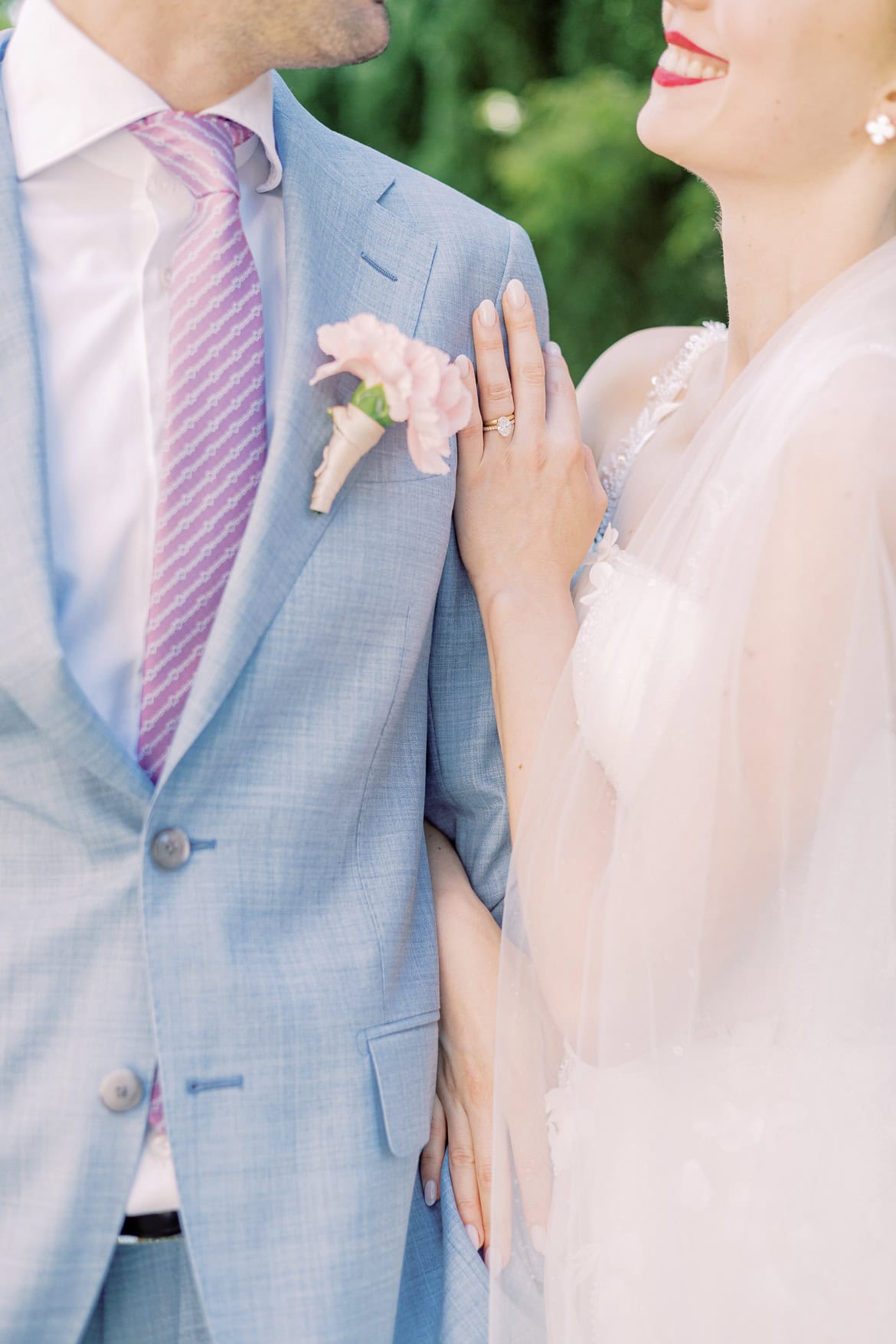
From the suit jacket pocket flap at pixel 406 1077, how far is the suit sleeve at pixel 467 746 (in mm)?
277

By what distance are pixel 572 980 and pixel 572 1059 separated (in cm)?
14

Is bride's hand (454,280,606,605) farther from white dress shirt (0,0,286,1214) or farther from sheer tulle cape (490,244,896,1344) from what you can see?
white dress shirt (0,0,286,1214)

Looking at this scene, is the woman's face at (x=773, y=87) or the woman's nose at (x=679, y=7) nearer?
the woman's face at (x=773, y=87)

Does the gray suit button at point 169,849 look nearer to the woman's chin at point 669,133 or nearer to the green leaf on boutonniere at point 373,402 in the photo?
the green leaf on boutonniere at point 373,402

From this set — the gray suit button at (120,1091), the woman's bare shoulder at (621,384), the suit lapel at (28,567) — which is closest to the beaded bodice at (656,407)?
the woman's bare shoulder at (621,384)

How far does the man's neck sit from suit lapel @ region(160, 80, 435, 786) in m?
0.11

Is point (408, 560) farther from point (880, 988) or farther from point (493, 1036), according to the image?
point (880, 988)

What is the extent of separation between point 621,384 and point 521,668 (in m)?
0.89

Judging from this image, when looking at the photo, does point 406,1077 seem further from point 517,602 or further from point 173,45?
point 173,45

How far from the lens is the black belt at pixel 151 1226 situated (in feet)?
5.39

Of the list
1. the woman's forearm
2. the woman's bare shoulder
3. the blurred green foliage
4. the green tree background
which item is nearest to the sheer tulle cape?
the woman's forearm

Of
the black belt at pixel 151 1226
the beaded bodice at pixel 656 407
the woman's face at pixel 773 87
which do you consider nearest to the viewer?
the black belt at pixel 151 1226

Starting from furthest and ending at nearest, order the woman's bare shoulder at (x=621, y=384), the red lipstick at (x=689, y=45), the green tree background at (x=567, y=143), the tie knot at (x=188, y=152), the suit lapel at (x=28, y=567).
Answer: the green tree background at (x=567, y=143) < the woman's bare shoulder at (x=621, y=384) < the red lipstick at (x=689, y=45) < the tie knot at (x=188, y=152) < the suit lapel at (x=28, y=567)

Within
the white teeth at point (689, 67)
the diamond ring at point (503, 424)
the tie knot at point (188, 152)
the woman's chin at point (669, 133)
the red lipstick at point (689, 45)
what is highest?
the red lipstick at point (689, 45)
